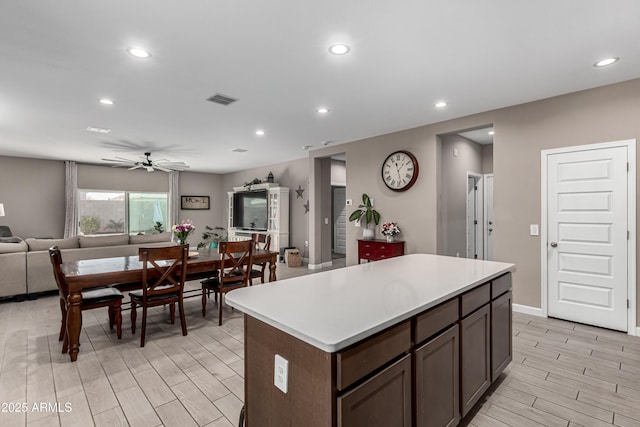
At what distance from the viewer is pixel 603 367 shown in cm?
253

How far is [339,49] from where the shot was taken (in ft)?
8.27

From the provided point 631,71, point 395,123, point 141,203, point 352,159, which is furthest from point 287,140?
point 141,203

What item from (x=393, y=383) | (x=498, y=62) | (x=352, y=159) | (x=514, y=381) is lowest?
(x=514, y=381)

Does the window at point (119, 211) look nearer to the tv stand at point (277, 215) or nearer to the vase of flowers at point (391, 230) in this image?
the tv stand at point (277, 215)

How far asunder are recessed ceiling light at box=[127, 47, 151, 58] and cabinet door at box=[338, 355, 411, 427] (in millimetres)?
2857

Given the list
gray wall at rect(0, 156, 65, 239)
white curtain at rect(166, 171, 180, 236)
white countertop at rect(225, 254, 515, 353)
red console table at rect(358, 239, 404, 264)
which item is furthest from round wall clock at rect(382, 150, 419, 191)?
gray wall at rect(0, 156, 65, 239)

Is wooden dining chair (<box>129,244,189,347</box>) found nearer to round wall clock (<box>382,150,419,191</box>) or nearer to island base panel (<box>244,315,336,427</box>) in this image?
island base panel (<box>244,315,336,427</box>)

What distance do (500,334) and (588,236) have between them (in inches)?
83.7

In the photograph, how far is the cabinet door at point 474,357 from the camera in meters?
1.76

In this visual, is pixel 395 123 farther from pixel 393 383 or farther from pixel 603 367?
pixel 393 383

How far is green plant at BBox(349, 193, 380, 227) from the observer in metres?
5.38

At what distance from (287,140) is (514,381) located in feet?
15.7

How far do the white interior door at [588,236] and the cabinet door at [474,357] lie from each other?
2241 mm

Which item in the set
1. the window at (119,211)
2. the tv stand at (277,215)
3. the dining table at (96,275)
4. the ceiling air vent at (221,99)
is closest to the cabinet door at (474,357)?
the dining table at (96,275)
